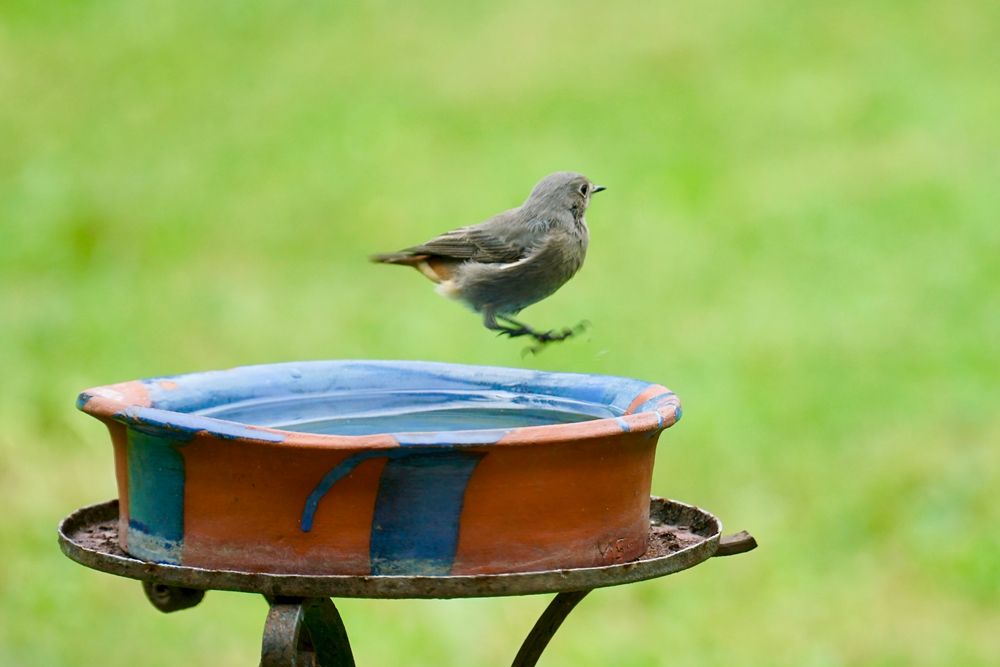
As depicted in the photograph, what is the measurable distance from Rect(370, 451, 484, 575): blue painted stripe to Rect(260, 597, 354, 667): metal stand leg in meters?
0.19

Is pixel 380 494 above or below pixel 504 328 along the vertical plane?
below

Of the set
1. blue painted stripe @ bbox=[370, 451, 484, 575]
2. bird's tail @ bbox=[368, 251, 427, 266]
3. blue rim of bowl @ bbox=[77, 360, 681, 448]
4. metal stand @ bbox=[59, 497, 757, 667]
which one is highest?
bird's tail @ bbox=[368, 251, 427, 266]

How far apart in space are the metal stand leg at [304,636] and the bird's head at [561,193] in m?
1.32

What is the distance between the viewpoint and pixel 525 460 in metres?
2.86

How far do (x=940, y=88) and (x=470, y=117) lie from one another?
146 inches

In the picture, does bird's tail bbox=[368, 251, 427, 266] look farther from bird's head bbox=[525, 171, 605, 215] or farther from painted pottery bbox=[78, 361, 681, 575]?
painted pottery bbox=[78, 361, 681, 575]

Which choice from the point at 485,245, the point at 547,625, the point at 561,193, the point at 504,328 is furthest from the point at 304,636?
the point at 561,193

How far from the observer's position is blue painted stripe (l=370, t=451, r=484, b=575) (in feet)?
9.23

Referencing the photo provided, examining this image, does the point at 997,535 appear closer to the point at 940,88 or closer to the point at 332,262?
the point at 332,262

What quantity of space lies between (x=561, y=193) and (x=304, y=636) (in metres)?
1.43

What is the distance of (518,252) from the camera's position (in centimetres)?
406

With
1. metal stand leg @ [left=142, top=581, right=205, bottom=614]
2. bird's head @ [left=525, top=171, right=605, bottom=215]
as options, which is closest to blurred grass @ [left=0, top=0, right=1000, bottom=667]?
bird's head @ [left=525, top=171, right=605, bottom=215]

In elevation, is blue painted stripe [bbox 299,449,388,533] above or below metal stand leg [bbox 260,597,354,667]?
above

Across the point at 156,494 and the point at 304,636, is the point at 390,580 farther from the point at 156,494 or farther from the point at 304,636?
the point at 304,636
